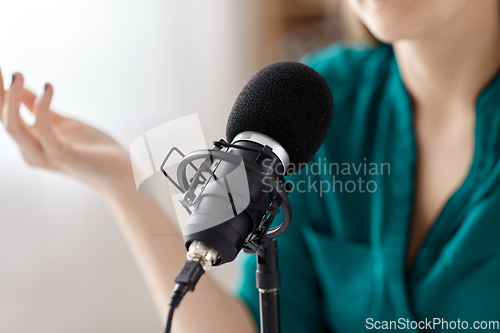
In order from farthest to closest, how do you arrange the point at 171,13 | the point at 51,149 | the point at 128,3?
the point at 171,13
the point at 128,3
the point at 51,149

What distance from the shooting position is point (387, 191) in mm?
596

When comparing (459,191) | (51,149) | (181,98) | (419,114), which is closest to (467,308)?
(459,191)

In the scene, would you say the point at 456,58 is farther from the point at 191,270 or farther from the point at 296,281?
the point at 191,270

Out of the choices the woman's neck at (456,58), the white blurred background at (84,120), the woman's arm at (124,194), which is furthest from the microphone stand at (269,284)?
the white blurred background at (84,120)

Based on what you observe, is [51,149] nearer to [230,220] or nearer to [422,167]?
[230,220]

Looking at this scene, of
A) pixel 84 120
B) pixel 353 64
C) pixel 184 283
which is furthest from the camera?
pixel 84 120

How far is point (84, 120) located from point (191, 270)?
2.67ft

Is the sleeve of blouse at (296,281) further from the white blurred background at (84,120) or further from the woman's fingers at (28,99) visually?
the white blurred background at (84,120)

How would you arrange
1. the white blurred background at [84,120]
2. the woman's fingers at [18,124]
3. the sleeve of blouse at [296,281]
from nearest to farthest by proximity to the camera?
the woman's fingers at [18,124] < the sleeve of blouse at [296,281] < the white blurred background at [84,120]

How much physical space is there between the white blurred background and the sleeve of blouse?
546 mm

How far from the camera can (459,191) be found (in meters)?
0.55

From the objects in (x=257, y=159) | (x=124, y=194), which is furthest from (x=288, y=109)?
(x=124, y=194)

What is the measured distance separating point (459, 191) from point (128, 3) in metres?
0.90

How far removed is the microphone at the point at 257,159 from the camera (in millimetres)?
258
